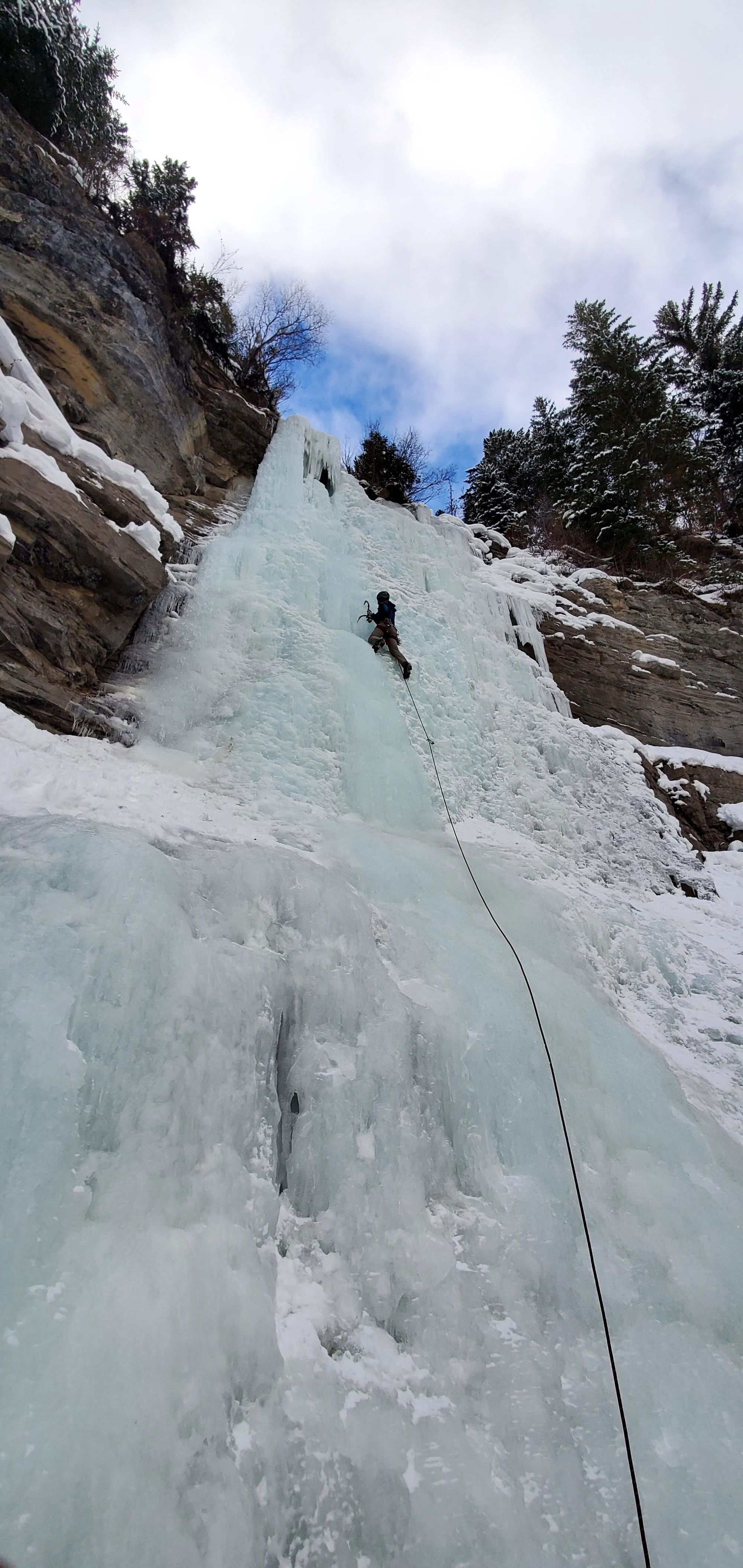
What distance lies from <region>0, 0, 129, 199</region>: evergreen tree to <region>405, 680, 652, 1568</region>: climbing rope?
12.6m

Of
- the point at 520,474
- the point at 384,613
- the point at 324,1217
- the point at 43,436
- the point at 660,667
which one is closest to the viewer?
the point at 324,1217

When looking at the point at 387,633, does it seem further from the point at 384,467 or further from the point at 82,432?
the point at 384,467

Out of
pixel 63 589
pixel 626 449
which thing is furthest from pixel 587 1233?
pixel 626 449

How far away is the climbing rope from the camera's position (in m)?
2.13

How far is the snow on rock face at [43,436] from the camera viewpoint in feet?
17.3

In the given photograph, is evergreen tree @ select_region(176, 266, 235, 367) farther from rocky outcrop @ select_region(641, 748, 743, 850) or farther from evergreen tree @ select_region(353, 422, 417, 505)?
rocky outcrop @ select_region(641, 748, 743, 850)

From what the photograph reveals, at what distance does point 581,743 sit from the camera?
8.63 m

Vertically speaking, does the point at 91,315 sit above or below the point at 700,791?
above

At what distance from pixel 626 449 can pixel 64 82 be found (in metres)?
11.8

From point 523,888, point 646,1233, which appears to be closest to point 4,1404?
point 646,1233

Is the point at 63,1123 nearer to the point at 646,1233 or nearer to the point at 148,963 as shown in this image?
the point at 148,963

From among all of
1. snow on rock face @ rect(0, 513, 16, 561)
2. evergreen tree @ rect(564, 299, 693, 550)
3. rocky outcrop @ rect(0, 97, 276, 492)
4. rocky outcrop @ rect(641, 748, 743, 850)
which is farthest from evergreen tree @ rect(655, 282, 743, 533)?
A: snow on rock face @ rect(0, 513, 16, 561)

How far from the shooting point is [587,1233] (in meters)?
2.80

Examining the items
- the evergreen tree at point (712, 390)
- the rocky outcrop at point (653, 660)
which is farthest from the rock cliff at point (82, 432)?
the evergreen tree at point (712, 390)
